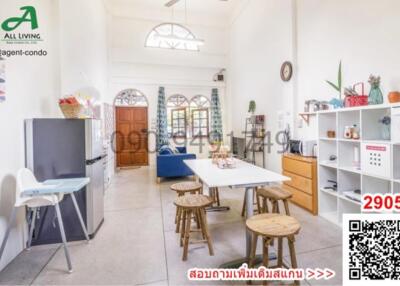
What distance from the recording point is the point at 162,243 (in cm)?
260

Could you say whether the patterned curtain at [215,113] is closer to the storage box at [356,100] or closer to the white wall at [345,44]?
the white wall at [345,44]

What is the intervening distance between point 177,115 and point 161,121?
0.70 m

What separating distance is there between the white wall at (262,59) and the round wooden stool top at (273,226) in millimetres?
3106

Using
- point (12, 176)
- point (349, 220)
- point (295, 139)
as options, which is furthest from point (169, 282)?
point (295, 139)

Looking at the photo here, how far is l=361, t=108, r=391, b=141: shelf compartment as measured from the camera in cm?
257

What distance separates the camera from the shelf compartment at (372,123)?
257 centimetres

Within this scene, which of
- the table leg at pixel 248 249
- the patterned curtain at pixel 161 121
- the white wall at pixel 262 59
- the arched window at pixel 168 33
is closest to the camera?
the table leg at pixel 248 249

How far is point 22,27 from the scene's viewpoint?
2.57m

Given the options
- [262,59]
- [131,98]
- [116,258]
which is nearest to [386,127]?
[116,258]

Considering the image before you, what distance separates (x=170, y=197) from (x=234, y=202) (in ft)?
4.06

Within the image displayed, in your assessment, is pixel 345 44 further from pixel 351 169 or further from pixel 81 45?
pixel 81 45

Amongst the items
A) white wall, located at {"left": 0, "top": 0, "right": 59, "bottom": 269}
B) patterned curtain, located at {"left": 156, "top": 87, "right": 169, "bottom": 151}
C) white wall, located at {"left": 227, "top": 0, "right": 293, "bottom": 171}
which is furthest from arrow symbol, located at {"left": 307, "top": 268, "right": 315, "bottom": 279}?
patterned curtain, located at {"left": 156, "top": 87, "right": 169, "bottom": 151}

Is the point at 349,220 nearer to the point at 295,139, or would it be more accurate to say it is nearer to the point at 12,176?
the point at 295,139
